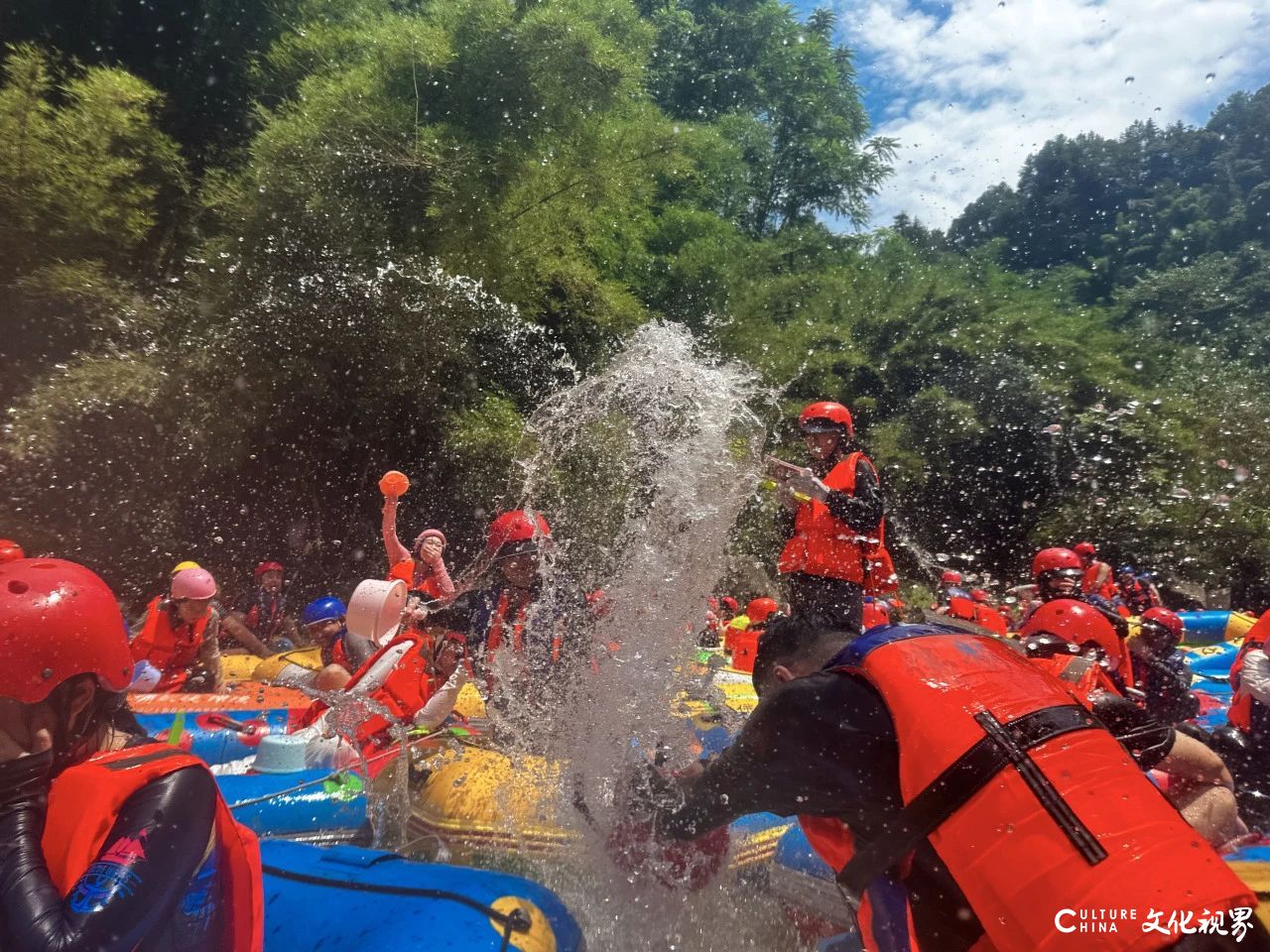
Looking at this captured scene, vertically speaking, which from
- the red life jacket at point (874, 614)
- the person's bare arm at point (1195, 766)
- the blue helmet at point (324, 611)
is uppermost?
the person's bare arm at point (1195, 766)

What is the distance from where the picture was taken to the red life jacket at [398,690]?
155 inches

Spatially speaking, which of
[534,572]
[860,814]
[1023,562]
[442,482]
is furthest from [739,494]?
[1023,562]

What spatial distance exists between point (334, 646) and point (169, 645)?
1.05 m

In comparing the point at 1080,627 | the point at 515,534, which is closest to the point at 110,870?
the point at 515,534

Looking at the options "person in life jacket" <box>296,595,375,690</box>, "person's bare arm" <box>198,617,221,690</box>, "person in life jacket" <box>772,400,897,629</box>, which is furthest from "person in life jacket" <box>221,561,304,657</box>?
"person in life jacket" <box>772,400,897,629</box>

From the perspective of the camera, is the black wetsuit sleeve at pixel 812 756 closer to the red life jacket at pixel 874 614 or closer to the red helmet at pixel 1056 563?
the red helmet at pixel 1056 563

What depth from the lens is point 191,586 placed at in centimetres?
546

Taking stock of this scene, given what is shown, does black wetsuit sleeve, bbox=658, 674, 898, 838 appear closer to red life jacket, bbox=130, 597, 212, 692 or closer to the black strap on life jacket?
the black strap on life jacket

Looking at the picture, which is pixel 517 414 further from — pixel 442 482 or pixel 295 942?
pixel 295 942

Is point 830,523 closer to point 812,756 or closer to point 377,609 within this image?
point 377,609

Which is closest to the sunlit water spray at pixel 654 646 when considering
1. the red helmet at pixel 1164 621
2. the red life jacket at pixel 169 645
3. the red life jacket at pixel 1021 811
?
the red life jacket at pixel 1021 811

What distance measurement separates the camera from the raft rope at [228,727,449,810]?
346 centimetres

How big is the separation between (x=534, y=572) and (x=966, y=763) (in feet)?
10.1

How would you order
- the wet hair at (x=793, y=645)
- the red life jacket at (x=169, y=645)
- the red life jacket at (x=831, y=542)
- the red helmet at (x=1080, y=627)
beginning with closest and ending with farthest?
1. the wet hair at (x=793, y=645)
2. the red helmet at (x=1080, y=627)
3. the red life jacket at (x=831, y=542)
4. the red life jacket at (x=169, y=645)
